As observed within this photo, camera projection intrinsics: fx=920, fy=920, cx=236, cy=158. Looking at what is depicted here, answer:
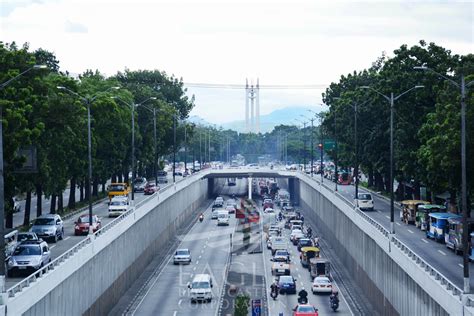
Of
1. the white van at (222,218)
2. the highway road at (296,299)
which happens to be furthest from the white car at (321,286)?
the white van at (222,218)

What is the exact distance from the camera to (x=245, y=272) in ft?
305

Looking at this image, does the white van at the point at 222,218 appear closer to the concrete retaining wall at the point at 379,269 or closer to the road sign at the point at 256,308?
the concrete retaining wall at the point at 379,269

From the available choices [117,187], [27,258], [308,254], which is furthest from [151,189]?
[27,258]

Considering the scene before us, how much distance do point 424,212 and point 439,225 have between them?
304 inches

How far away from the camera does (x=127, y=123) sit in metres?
118

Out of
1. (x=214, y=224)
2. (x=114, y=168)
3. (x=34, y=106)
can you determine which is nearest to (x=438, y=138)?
(x=34, y=106)

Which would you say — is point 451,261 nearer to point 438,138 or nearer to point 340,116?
point 438,138

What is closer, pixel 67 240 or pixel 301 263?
pixel 67 240

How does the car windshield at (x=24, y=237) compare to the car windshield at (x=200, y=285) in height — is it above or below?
above

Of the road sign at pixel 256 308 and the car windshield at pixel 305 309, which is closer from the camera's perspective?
the road sign at pixel 256 308

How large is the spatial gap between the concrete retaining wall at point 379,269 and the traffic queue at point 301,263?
2.85 meters

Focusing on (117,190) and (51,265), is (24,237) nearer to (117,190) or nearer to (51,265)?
(51,265)

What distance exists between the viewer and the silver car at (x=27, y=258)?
2111 inches

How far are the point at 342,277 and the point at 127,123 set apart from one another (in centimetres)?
4184
